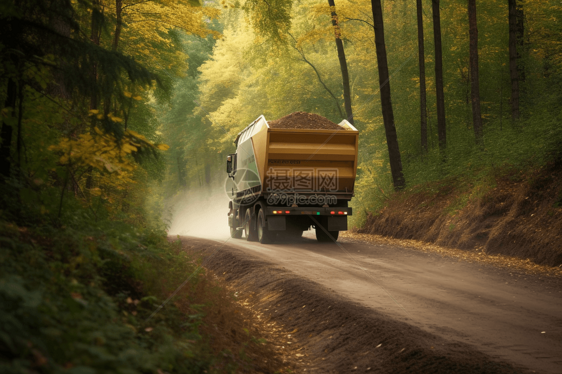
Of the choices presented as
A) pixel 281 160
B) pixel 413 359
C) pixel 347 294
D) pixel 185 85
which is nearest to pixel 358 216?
pixel 281 160

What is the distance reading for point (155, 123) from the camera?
74.6 ft

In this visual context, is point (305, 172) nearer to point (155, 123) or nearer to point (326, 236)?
point (326, 236)

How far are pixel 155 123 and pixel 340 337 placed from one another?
1886 centimetres

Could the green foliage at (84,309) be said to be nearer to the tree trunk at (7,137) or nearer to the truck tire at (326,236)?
the tree trunk at (7,137)

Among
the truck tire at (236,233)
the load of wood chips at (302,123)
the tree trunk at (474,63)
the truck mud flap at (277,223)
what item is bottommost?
the truck tire at (236,233)

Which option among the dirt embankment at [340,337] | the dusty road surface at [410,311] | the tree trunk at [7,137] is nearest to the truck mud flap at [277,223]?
the dusty road surface at [410,311]

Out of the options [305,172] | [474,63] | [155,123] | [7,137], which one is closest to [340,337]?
[7,137]

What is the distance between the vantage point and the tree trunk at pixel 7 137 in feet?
16.3

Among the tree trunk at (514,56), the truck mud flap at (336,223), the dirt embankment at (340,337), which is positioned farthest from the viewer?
the tree trunk at (514,56)

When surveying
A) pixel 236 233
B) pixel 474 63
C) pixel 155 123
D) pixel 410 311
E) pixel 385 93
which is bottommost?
pixel 410 311

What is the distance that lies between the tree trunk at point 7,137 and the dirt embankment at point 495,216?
9847 mm

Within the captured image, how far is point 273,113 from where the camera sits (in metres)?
31.5

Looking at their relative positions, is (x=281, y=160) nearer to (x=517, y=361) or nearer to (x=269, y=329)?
(x=269, y=329)

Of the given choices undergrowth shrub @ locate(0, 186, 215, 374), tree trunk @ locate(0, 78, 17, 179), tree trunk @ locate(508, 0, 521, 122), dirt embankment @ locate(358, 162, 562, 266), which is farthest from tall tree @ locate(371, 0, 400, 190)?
tree trunk @ locate(0, 78, 17, 179)
